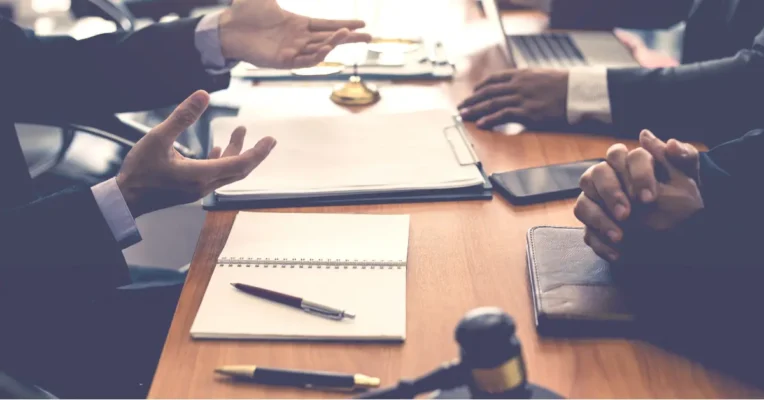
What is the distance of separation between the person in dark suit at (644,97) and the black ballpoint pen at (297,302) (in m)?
0.56

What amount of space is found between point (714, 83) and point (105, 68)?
3.34 ft

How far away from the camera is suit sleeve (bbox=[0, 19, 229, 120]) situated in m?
1.25

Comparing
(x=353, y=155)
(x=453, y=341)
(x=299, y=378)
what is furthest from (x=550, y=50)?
(x=299, y=378)

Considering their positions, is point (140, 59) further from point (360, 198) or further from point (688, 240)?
point (688, 240)

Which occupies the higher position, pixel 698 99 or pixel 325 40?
pixel 325 40

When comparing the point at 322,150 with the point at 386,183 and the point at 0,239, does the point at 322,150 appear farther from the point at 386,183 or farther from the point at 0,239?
the point at 0,239

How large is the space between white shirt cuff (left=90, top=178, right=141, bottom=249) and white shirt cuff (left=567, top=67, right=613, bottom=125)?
2.34 feet

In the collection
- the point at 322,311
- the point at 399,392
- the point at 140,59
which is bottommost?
the point at 399,392

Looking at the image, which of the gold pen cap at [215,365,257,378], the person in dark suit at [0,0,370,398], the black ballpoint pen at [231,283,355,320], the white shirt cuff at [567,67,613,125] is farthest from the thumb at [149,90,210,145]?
the white shirt cuff at [567,67,613,125]

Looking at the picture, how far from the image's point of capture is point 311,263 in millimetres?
827

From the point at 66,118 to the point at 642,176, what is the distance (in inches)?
40.7

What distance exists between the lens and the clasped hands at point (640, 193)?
2.58ft

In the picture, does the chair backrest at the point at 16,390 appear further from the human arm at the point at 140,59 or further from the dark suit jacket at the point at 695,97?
the dark suit jacket at the point at 695,97

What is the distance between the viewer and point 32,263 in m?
0.85
